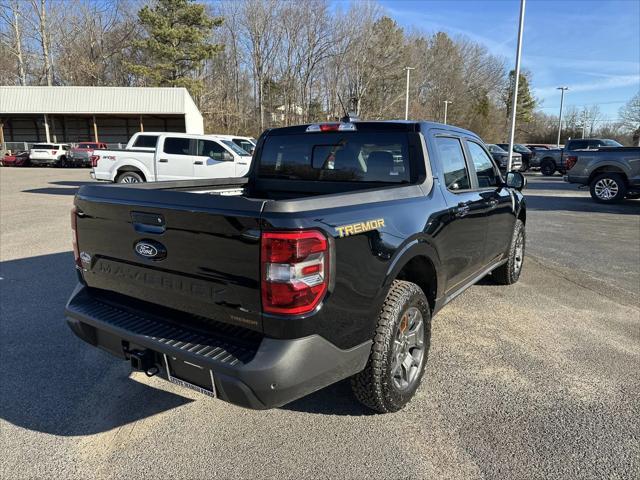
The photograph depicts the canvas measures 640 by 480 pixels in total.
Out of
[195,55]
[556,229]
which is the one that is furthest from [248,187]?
[195,55]

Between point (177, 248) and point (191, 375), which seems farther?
point (177, 248)

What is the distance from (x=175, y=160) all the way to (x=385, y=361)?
11.9m

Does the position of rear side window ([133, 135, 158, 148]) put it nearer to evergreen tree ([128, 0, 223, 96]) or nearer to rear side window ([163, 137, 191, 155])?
rear side window ([163, 137, 191, 155])

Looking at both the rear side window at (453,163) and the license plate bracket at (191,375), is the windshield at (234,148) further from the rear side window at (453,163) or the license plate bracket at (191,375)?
the license plate bracket at (191,375)

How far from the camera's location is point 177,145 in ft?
43.5

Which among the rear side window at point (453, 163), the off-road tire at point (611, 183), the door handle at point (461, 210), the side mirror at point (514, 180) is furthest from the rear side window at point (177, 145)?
the off-road tire at point (611, 183)

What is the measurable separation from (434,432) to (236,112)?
54092mm

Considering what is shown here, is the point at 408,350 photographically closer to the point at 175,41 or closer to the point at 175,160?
the point at 175,160

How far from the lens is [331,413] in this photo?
2898 mm

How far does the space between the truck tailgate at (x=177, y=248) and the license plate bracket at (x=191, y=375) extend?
0.26 m

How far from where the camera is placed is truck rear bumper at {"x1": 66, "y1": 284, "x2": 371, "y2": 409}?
6.88 ft

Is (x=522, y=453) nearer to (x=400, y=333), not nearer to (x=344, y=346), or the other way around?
(x=400, y=333)

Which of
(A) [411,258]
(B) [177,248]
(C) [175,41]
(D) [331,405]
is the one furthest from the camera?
(C) [175,41]

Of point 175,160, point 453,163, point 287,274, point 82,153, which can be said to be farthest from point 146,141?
point 82,153
